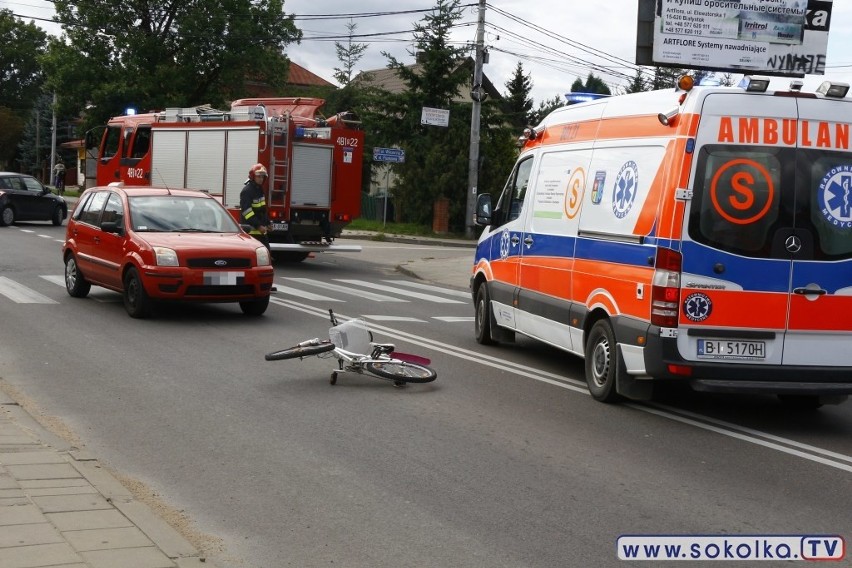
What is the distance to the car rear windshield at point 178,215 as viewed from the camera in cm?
1384

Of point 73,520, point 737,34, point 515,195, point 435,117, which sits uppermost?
point 737,34

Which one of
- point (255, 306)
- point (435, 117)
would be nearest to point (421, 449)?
point (255, 306)

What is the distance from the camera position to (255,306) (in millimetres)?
13883

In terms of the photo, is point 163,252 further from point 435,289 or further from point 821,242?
point 435,289

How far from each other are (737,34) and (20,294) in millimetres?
16698

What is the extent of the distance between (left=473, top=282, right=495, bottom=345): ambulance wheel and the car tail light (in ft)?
13.4

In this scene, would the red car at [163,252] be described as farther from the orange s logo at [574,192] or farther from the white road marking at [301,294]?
the orange s logo at [574,192]

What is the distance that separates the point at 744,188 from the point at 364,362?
142 inches

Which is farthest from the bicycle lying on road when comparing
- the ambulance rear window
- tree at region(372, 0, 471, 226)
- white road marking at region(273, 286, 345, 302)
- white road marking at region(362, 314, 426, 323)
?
tree at region(372, 0, 471, 226)

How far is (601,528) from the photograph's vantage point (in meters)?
5.70

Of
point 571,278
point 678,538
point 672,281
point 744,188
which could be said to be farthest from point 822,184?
point 678,538

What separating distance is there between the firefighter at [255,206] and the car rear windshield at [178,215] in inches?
93.3

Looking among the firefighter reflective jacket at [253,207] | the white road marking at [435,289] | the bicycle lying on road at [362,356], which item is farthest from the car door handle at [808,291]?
the white road marking at [435,289]

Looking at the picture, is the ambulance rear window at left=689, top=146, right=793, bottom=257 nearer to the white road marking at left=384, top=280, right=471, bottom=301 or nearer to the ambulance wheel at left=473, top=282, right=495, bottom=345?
the ambulance wheel at left=473, top=282, right=495, bottom=345
